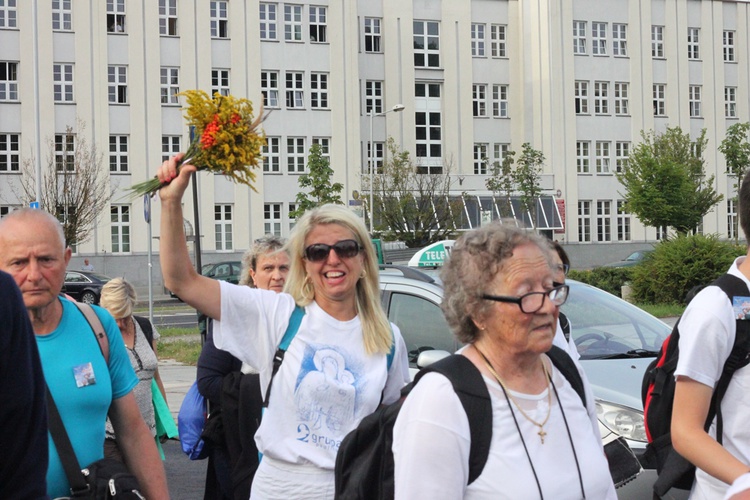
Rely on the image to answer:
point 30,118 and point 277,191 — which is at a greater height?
point 30,118

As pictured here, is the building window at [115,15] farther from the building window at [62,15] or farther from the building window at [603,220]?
the building window at [603,220]

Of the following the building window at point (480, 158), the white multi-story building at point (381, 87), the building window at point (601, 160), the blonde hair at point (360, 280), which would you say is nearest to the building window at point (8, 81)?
the white multi-story building at point (381, 87)

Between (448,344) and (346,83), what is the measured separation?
4536cm

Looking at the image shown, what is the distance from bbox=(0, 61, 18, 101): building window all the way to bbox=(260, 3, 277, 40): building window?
12341mm

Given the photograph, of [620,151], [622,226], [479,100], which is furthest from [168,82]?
[622,226]

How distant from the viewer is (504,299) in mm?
2768

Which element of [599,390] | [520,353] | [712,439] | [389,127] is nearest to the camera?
[520,353]

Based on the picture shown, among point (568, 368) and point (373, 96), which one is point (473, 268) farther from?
point (373, 96)

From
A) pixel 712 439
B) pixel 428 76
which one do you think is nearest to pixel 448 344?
pixel 712 439

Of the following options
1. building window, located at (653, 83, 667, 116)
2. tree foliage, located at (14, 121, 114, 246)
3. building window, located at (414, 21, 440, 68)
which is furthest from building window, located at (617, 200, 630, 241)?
tree foliage, located at (14, 121, 114, 246)

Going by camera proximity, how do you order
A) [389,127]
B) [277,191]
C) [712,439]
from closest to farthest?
[712,439] → [277,191] → [389,127]

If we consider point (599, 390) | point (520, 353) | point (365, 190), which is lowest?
point (599, 390)

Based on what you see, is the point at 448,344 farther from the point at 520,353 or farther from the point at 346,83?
the point at 346,83

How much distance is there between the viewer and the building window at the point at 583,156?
57.2 metres
